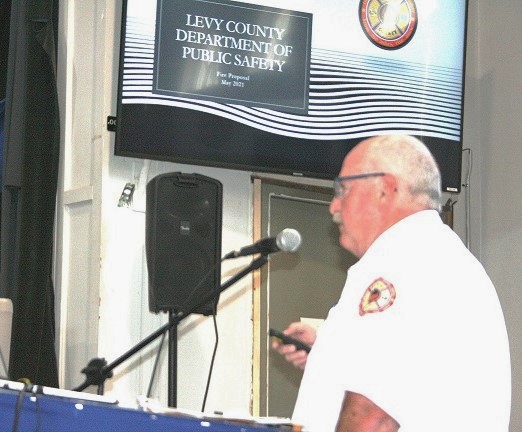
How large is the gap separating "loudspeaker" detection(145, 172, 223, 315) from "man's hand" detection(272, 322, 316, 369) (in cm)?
99

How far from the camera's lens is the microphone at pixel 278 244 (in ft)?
9.22

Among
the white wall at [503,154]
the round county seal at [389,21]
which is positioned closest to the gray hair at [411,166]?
the round county seal at [389,21]

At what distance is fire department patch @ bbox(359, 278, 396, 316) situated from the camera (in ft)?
8.66

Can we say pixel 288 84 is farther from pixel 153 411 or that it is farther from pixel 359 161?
pixel 153 411

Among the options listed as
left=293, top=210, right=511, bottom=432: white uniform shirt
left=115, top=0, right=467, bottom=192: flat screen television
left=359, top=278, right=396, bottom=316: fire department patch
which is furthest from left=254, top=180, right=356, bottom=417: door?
left=359, top=278, right=396, bottom=316: fire department patch

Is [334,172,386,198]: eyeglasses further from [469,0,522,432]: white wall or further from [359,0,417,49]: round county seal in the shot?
[469,0,522,432]: white wall

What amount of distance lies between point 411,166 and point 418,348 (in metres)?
0.62

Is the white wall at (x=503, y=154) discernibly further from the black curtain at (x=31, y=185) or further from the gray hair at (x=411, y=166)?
the gray hair at (x=411, y=166)

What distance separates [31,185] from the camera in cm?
485

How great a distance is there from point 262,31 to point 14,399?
3420mm

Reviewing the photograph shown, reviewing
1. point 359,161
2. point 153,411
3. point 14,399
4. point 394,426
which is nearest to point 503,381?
point 394,426

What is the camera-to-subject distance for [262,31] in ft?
16.4

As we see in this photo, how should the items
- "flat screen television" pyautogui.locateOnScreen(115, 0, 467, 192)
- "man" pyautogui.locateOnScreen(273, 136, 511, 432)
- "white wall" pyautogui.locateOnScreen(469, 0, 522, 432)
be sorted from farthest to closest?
1. "white wall" pyautogui.locateOnScreen(469, 0, 522, 432)
2. "flat screen television" pyautogui.locateOnScreen(115, 0, 467, 192)
3. "man" pyautogui.locateOnScreen(273, 136, 511, 432)

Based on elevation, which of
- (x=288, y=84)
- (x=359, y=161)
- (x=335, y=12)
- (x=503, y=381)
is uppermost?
(x=335, y=12)
